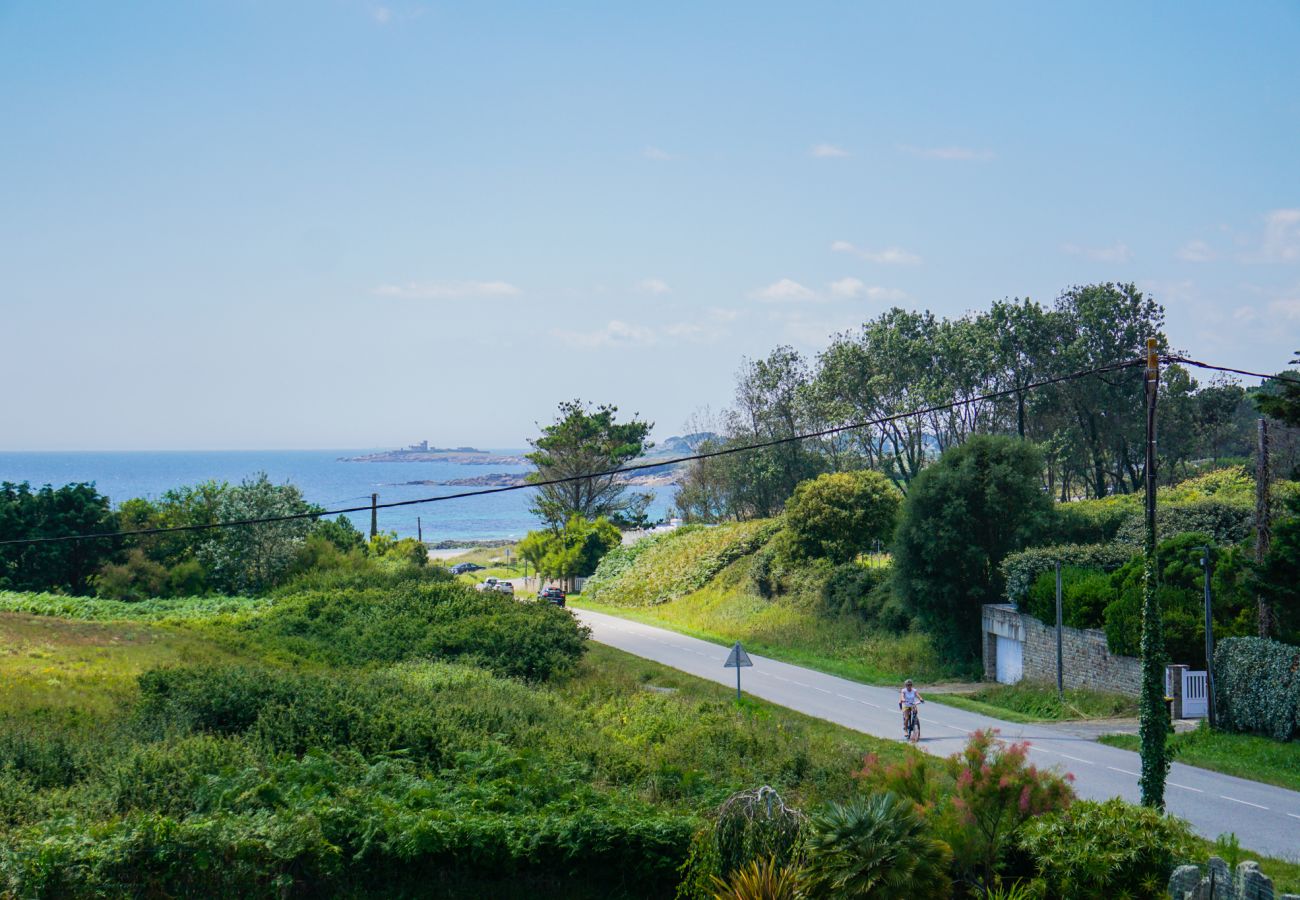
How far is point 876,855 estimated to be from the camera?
1025 centimetres

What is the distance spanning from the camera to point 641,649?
132 ft

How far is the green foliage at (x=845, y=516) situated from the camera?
47.9 metres

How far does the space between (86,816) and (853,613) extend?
3349 centimetres

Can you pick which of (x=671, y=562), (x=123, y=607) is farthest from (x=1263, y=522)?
(x=671, y=562)

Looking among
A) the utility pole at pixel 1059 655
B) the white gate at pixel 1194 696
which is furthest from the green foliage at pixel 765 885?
the utility pole at pixel 1059 655

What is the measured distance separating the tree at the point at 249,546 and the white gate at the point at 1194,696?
3194 centimetres

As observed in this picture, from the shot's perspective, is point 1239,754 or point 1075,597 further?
point 1075,597

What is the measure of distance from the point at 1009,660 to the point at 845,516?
14978 mm

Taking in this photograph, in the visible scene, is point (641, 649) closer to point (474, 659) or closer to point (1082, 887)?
point (474, 659)

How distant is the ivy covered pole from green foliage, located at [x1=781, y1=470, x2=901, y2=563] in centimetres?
3197

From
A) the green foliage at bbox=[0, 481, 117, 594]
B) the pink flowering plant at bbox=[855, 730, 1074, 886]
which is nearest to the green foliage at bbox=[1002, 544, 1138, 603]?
the pink flowering plant at bbox=[855, 730, 1074, 886]

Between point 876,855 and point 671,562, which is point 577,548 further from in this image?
point 876,855

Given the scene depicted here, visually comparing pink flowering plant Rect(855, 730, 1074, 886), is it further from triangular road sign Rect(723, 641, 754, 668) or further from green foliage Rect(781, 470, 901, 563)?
green foliage Rect(781, 470, 901, 563)

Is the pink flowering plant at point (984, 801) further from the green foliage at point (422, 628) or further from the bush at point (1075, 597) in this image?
the bush at point (1075, 597)
